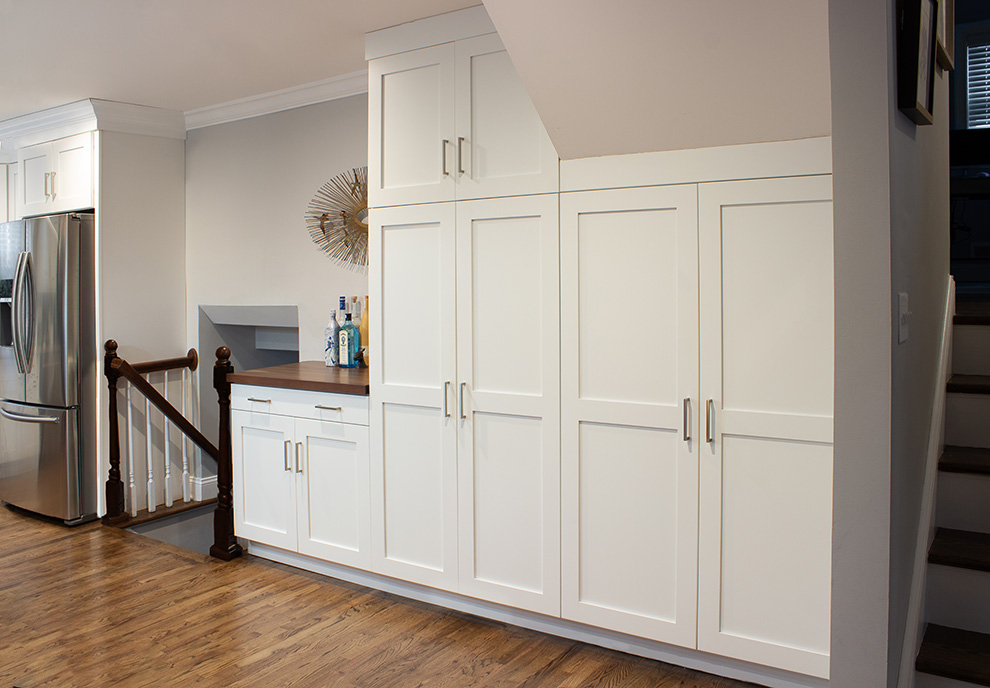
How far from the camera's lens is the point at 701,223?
7.32ft

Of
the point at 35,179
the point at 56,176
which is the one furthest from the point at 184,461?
the point at 35,179

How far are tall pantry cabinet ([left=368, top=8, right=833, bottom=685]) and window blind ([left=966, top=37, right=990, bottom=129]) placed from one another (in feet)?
6.63

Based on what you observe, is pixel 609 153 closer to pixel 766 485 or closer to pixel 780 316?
pixel 780 316

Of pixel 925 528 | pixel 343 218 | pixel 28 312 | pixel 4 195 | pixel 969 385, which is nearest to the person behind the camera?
pixel 925 528

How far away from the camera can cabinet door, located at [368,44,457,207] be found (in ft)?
8.79

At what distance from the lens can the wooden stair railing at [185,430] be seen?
133 inches

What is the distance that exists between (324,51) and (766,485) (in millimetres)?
2544

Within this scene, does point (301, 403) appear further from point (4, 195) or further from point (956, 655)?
point (4, 195)

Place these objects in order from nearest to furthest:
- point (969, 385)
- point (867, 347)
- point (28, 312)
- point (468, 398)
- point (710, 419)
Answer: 1. point (867, 347)
2. point (969, 385)
3. point (710, 419)
4. point (468, 398)
5. point (28, 312)

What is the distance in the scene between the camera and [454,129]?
266 cm

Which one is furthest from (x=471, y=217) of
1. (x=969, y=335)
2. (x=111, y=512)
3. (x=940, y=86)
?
(x=111, y=512)

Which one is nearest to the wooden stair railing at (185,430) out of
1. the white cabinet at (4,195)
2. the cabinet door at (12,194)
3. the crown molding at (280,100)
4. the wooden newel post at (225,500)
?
the wooden newel post at (225,500)

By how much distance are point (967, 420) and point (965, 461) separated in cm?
28

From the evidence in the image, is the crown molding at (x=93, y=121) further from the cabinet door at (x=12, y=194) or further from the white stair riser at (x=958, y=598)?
the white stair riser at (x=958, y=598)
